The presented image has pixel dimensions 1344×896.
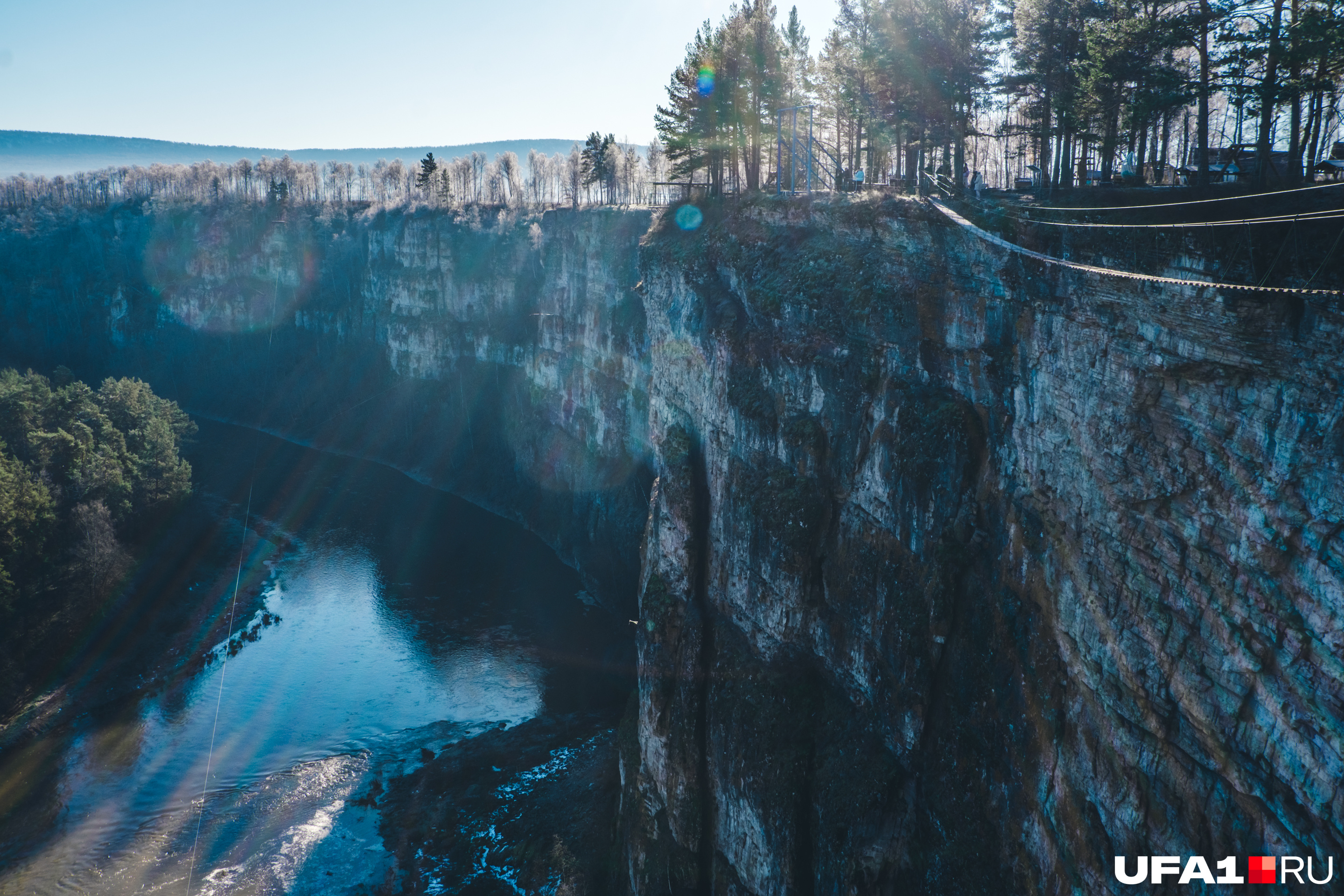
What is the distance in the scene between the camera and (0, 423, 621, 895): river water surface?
37344 millimetres

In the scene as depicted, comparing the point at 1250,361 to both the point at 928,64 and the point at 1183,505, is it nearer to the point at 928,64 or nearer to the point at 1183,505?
the point at 1183,505

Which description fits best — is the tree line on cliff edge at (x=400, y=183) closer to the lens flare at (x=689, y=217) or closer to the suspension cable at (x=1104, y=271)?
the lens flare at (x=689, y=217)

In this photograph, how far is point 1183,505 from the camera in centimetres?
1645

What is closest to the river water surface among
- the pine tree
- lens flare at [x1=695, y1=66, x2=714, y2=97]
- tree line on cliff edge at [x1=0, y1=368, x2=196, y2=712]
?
tree line on cliff edge at [x1=0, y1=368, x2=196, y2=712]

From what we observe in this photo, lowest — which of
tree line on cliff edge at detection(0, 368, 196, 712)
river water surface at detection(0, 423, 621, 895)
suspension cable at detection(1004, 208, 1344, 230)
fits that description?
river water surface at detection(0, 423, 621, 895)

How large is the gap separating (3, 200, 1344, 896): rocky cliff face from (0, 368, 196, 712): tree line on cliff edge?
3618 centimetres

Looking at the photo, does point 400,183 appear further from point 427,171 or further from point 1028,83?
point 1028,83

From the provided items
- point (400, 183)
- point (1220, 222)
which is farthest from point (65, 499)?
point (400, 183)

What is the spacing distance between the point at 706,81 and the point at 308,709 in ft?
135

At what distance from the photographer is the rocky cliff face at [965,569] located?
48.3ft

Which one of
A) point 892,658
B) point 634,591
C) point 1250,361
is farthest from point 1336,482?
point 634,591

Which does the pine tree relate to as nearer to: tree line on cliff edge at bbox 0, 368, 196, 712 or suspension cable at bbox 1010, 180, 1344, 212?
tree line on cliff edge at bbox 0, 368, 196, 712

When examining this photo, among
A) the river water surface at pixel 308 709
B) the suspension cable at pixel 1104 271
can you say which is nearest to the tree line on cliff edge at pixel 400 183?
the river water surface at pixel 308 709

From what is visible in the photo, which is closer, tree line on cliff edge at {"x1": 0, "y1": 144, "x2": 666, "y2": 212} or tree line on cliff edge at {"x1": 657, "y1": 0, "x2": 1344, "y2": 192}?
tree line on cliff edge at {"x1": 657, "y1": 0, "x2": 1344, "y2": 192}
